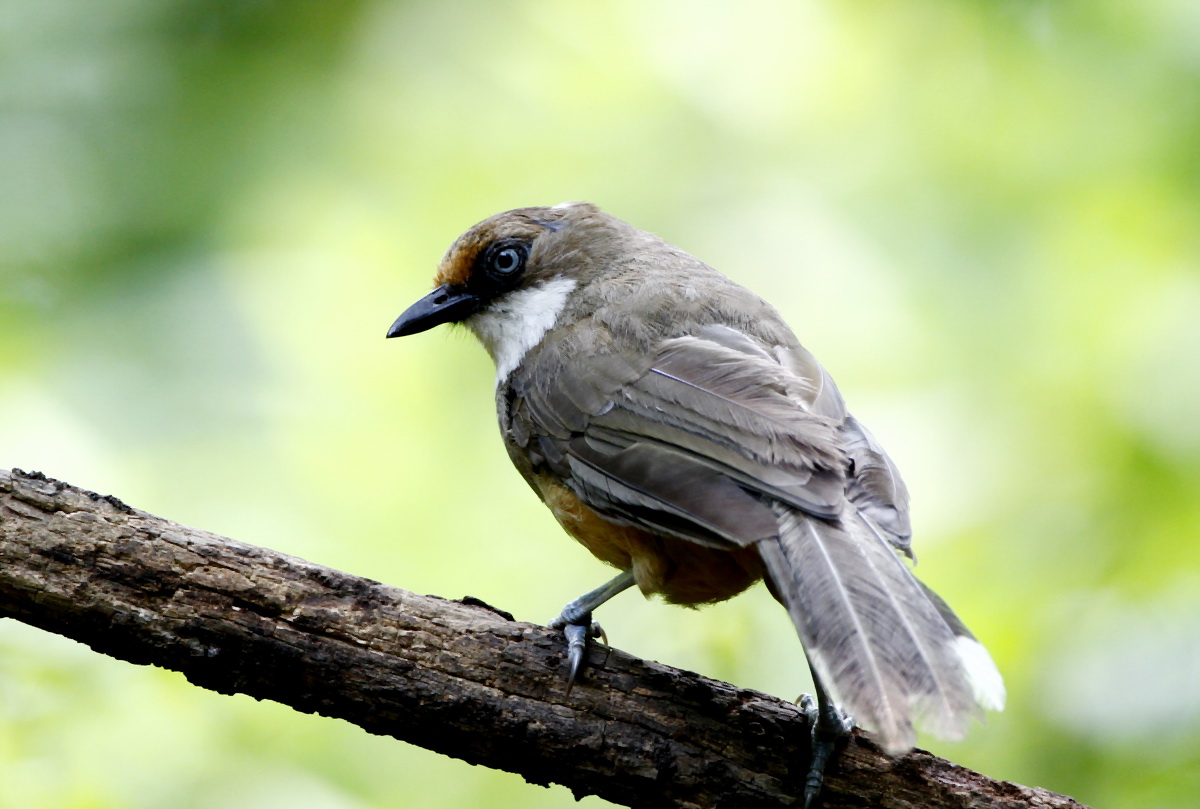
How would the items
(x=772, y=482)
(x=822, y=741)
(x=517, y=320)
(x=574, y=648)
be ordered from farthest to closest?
1. (x=517, y=320)
2. (x=574, y=648)
3. (x=822, y=741)
4. (x=772, y=482)

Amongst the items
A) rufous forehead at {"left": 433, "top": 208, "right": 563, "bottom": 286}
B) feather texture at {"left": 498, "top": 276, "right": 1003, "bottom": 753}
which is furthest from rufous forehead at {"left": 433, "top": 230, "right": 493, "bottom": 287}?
feather texture at {"left": 498, "top": 276, "right": 1003, "bottom": 753}

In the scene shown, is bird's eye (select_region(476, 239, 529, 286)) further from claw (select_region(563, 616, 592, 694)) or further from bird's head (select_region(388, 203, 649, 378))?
claw (select_region(563, 616, 592, 694))

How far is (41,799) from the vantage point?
364cm

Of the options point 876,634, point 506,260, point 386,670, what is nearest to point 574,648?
point 386,670

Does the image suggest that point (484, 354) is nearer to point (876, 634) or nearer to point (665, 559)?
point (665, 559)

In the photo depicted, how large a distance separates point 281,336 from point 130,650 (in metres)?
2.26

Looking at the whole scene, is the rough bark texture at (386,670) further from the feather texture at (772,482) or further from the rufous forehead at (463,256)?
the rufous forehead at (463,256)

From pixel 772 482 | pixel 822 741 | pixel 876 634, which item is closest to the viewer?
pixel 876 634

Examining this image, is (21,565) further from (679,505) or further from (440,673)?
(679,505)

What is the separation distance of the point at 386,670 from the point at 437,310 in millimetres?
1621

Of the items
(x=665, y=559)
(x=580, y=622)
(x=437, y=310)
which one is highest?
(x=437, y=310)

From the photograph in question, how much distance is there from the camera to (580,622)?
3244 millimetres

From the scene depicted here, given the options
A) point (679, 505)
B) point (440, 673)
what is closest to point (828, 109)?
point (679, 505)

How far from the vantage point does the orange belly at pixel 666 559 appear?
123 inches
